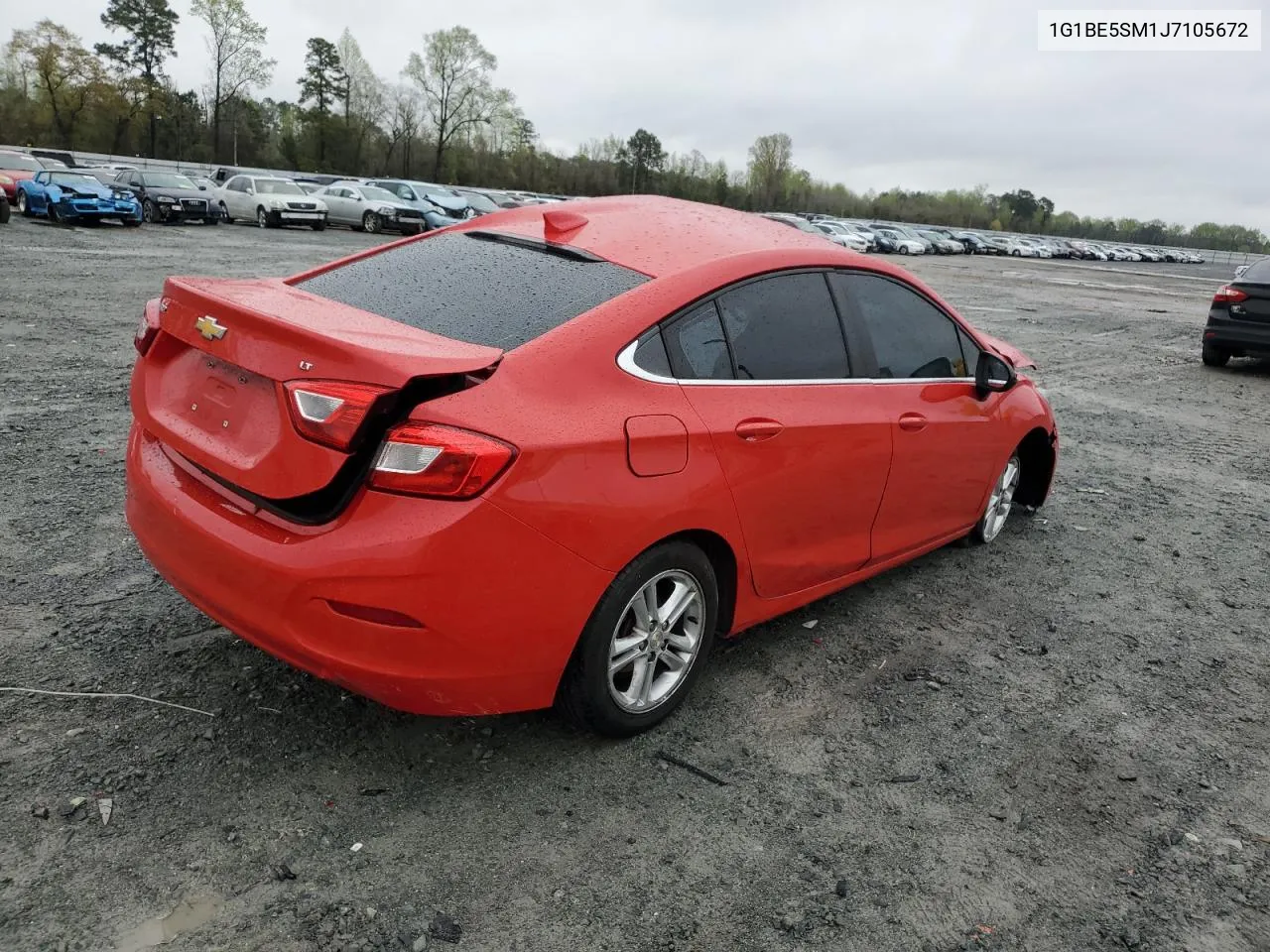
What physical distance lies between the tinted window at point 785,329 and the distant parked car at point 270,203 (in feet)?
95.7

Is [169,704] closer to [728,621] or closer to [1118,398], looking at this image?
[728,621]

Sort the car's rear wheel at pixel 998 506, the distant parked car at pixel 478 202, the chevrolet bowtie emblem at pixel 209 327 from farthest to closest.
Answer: the distant parked car at pixel 478 202 → the car's rear wheel at pixel 998 506 → the chevrolet bowtie emblem at pixel 209 327

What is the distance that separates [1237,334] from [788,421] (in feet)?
38.6

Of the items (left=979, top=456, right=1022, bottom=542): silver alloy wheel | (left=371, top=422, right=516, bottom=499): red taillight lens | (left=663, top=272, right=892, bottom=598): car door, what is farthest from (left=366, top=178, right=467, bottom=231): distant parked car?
(left=371, top=422, right=516, bottom=499): red taillight lens

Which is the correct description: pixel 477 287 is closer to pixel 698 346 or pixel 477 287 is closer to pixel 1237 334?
pixel 698 346

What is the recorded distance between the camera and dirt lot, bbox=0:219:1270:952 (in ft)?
7.75

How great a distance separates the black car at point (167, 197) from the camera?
88.0 ft

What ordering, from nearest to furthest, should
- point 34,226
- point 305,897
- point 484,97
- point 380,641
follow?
point 305,897
point 380,641
point 34,226
point 484,97

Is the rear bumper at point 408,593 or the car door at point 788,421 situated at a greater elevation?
the car door at point 788,421

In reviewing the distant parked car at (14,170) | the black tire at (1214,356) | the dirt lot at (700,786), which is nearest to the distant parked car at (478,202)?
the distant parked car at (14,170)

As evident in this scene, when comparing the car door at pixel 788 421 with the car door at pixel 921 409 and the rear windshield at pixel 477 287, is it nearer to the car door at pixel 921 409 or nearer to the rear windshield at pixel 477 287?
the car door at pixel 921 409

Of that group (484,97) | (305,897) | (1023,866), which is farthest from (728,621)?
(484,97)

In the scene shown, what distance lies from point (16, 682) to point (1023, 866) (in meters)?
3.19

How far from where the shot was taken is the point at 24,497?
15.5 ft
